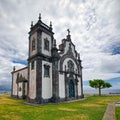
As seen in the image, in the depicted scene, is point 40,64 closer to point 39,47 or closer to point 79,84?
point 39,47

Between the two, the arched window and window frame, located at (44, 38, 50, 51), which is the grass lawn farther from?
the arched window

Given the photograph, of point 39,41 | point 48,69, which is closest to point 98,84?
point 48,69

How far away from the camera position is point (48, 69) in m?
23.5

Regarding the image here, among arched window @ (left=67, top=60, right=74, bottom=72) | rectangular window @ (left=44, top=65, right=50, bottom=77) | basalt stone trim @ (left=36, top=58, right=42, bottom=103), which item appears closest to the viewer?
basalt stone trim @ (left=36, top=58, right=42, bottom=103)

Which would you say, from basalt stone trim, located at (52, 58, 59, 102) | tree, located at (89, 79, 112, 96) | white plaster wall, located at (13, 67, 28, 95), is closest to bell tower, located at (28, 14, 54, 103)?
basalt stone trim, located at (52, 58, 59, 102)

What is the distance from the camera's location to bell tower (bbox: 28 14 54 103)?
845 inches

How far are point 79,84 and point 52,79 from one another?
9.34m

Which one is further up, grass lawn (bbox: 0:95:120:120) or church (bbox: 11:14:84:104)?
church (bbox: 11:14:84:104)

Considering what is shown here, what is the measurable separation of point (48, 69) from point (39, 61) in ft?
7.72

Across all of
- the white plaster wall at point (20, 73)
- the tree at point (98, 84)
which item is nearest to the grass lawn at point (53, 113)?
the white plaster wall at point (20, 73)

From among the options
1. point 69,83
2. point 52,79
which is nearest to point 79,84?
point 69,83

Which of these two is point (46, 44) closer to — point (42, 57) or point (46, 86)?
point (42, 57)

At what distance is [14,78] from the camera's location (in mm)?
37062

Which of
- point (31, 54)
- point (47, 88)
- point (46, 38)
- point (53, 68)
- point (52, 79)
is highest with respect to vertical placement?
point (46, 38)
